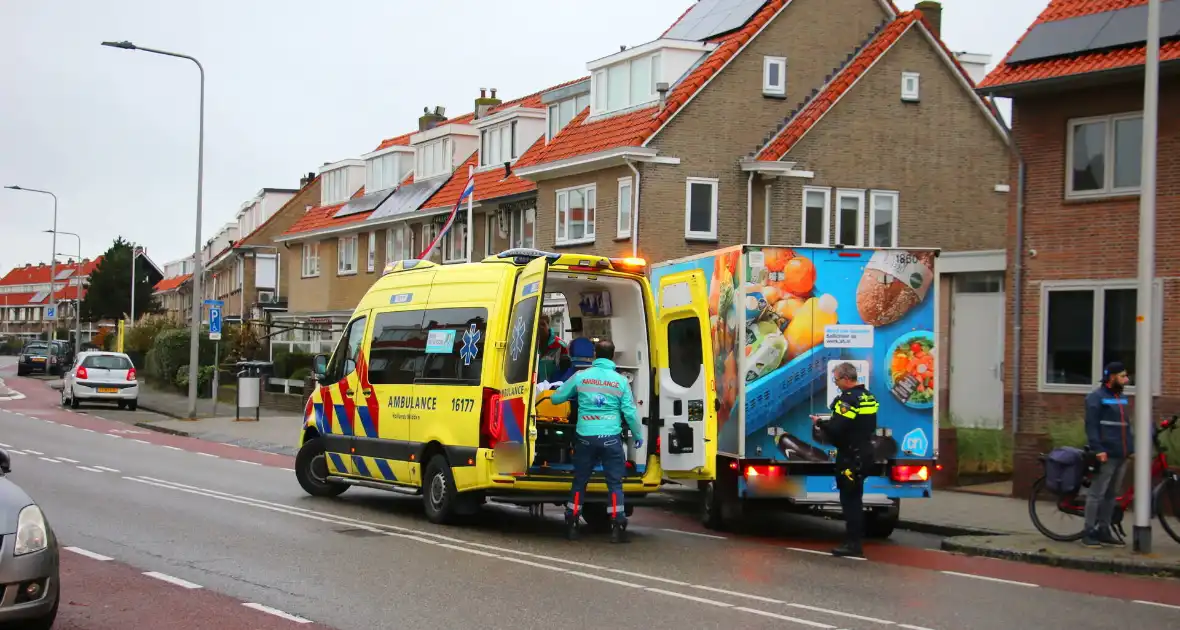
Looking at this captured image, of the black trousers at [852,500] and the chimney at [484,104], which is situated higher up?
the chimney at [484,104]

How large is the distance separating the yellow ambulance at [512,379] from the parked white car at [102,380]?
26.6 meters

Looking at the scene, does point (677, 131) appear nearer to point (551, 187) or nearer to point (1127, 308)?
point (551, 187)

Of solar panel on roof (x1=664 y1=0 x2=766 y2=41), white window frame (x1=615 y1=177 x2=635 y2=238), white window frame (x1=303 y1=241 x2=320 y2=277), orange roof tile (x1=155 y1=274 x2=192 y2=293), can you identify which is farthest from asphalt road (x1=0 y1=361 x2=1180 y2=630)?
orange roof tile (x1=155 y1=274 x2=192 y2=293)

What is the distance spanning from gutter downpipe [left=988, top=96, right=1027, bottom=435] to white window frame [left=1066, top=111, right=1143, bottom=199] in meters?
0.69

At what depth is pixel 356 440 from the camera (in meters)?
15.9

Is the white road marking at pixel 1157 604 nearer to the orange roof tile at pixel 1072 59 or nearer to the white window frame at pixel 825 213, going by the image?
the orange roof tile at pixel 1072 59

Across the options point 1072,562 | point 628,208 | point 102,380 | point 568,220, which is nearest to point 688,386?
point 1072,562

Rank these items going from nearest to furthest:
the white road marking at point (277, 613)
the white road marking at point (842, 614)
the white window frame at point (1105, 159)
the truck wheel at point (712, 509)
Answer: the white road marking at point (277, 613) → the white road marking at point (842, 614) → the truck wheel at point (712, 509) → the white window frame at point (1105, 159)

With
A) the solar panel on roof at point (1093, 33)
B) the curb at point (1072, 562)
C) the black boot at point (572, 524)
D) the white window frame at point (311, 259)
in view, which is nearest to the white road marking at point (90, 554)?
the black boot at point (572, 524)

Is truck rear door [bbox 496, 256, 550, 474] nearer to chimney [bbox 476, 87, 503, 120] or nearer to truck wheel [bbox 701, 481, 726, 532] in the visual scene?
truck wheel [bbox 701, 481, 726, 532]

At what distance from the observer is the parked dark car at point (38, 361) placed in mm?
70938

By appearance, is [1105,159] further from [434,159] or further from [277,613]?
[434,159]

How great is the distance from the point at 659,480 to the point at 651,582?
11.4 ft

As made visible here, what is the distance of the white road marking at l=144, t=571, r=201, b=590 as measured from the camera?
9.84 m
